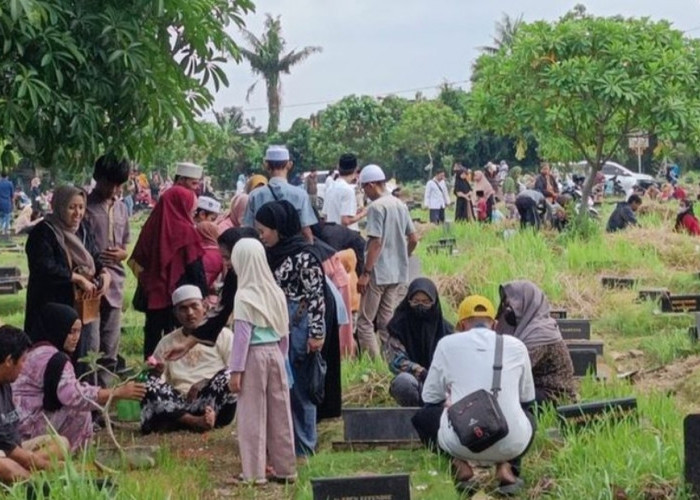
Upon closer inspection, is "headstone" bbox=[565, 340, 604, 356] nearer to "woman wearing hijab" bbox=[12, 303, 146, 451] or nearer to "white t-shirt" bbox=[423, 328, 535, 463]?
"white t-shirt" bbox=[423, 328, 535, 463]

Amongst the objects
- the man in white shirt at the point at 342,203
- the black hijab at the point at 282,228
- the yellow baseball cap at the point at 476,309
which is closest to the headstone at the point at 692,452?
the yellow baseball cap at the point at 476,309

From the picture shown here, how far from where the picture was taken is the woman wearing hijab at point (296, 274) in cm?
730

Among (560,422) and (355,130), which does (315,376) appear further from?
(355,130)

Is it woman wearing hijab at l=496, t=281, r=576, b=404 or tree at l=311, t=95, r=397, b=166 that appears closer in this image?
→ woman wearing hijab at l=496, t=281, r=576, b=404

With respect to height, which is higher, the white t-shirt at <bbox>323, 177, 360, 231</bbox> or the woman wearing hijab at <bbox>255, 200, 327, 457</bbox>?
the white t-shirt at <bbox>323, 177, 360, 231</bbox>

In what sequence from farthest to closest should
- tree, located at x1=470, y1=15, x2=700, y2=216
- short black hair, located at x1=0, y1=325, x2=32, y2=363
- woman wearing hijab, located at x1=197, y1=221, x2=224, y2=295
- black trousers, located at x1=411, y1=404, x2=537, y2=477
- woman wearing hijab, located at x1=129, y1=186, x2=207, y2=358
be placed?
1. tree, located at x1=470, y1=15, x2=700, y2=216
2. woman wearing hijab, located at x1=197, y1=221, x2=224, y2=295
3. woman wearing hijab, located at x1=129, y1=186, x2=207, y2=358
4. black trousers, located at x1=411, y1=404, x2=537, y2=477
5. short black hair, located at x1=0, y1=325, x2=32, y2=363

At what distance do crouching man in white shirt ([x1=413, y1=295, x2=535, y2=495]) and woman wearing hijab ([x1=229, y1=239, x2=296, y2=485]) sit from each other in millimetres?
880

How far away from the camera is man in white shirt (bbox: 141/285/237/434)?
8508mm

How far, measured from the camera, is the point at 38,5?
6848 millimetres

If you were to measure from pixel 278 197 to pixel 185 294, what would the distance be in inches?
50.7

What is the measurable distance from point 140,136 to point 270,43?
49.2 meters

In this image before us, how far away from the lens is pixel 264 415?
7094 millimetres

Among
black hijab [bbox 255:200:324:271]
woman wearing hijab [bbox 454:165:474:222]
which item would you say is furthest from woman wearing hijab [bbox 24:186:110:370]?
woman wearing hijab [bbox 454:165:474:222]

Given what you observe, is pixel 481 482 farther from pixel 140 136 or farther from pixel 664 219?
pixel 664 219
